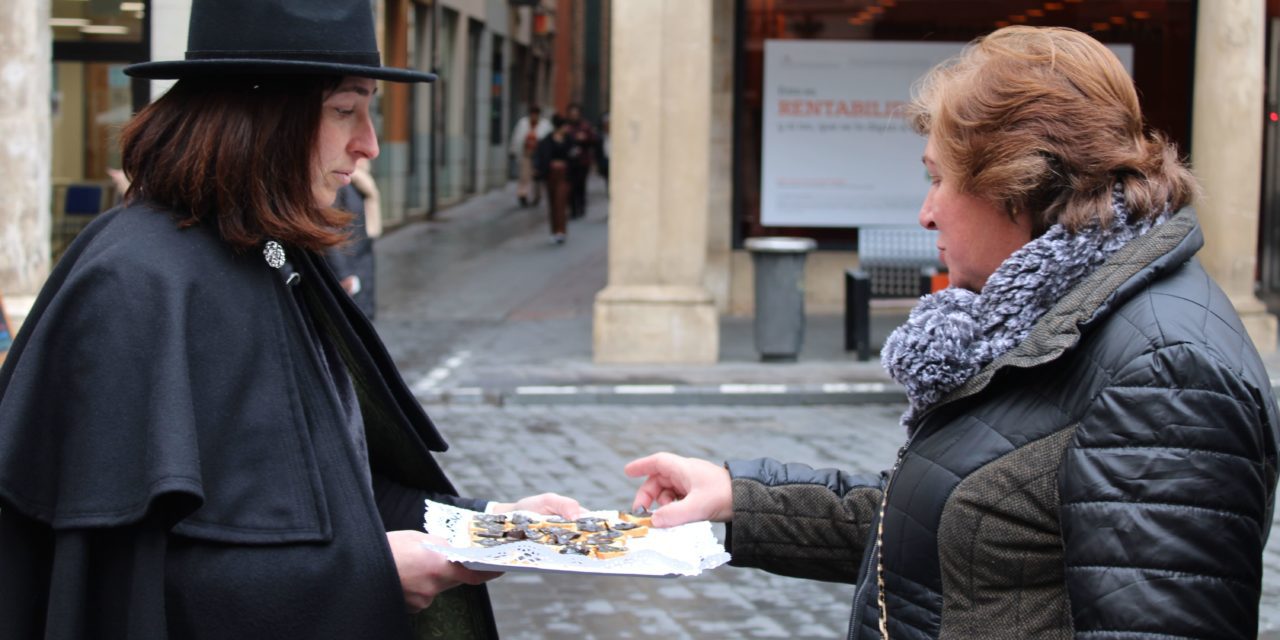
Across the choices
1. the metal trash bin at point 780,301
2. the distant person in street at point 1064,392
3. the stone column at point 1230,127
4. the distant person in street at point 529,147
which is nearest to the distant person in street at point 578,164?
the distant person in street at point 529,147

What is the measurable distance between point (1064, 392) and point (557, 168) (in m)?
21.6

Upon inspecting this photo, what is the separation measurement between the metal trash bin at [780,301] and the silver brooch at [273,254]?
34.7 ft

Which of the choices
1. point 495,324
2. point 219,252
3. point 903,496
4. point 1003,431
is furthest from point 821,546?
point 495,324

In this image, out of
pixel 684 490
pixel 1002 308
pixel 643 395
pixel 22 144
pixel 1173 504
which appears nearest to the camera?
pixel 1173 504

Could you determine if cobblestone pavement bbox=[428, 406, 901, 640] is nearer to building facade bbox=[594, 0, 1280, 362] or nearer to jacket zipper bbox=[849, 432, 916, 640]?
building facade bbox=[594, 0, 1280, 362]

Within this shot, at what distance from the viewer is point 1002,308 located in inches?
87.2

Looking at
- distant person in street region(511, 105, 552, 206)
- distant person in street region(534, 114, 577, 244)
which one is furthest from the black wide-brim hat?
distant person in street region(511, 105, 552, 206)

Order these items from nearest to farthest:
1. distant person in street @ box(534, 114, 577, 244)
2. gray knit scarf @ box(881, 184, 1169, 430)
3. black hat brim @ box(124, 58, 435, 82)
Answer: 1. gray knit scarf @ box(881, 184, 1169, 430)
2. black hat brim @ box(124, 58, 435, 82)
3. distant person in street @ box(534, 114, 577, 244)

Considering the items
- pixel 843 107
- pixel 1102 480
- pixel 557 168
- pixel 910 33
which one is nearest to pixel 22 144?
pixel 843 107

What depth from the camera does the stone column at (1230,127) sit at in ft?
43.1

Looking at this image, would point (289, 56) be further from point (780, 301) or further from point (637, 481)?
point (780, 301)

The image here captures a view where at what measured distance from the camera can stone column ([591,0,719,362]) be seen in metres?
12.9

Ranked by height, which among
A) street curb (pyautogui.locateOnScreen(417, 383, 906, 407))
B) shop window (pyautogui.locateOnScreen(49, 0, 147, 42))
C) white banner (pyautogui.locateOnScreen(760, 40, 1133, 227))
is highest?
shop window (pyautogui.locateOnScreen(49, 0, 147, 42))

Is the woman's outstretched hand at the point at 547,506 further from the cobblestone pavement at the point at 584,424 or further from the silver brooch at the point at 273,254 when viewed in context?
the cobblestone pavement at the point at 584,424
